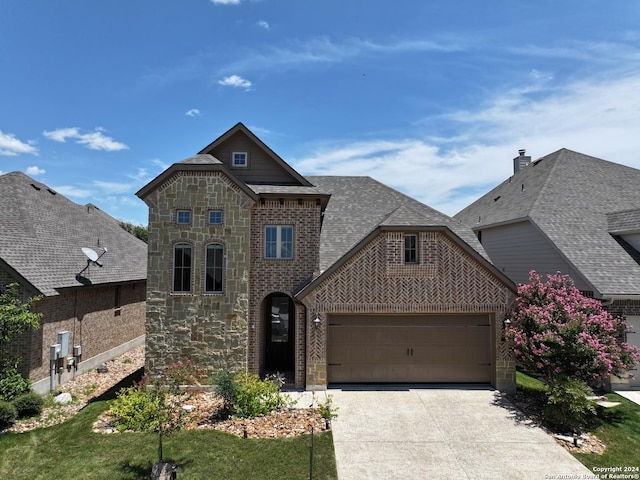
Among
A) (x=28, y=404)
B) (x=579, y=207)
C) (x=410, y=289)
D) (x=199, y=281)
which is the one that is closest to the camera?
(x=28, y=404)

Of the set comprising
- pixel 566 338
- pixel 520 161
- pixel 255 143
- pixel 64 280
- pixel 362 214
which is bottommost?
pixel 566 338

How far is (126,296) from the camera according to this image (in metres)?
20.2

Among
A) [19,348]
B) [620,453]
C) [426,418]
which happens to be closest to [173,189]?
[19,348]

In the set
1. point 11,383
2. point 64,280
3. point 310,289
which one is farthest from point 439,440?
point 64,280

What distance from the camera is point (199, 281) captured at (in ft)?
43.8

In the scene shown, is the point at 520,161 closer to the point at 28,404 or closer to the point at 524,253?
the point at 524,253

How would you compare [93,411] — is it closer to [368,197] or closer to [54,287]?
[54,287]

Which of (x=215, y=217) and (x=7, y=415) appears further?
(x=215, y=217)

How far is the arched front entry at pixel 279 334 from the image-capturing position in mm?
15695

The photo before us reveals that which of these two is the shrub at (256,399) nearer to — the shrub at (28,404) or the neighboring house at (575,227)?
the shrub at (28,404)

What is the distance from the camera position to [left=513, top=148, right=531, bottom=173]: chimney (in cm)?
2523

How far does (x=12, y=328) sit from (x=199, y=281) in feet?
19.0

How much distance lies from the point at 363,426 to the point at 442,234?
6935 millimetres

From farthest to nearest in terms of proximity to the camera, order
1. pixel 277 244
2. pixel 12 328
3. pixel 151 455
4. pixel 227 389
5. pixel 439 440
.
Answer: pixel 277 244 → pixel 12 328 → pixel 227 389 → pixel 439 440 → pixel 151 455
